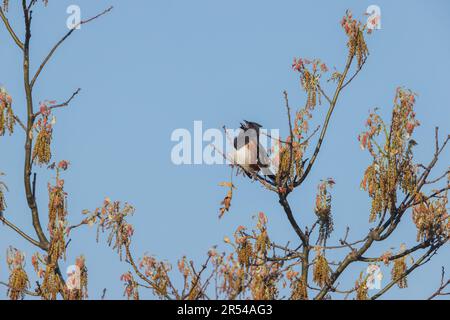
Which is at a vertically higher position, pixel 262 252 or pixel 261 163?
pixel 261 163

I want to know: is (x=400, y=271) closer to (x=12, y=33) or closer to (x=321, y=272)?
(x=321, y=272)

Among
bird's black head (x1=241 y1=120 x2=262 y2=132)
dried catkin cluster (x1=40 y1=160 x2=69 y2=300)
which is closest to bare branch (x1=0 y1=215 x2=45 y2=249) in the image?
dried catkin cluster (x1=40 y1=160 x2=69 y2=300)

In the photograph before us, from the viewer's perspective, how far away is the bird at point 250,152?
919 inches

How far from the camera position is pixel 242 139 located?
25000mm

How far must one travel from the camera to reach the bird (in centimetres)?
2334

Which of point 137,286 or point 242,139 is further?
point 242,139

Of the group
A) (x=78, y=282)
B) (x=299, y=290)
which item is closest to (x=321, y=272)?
(x=299, y=290)

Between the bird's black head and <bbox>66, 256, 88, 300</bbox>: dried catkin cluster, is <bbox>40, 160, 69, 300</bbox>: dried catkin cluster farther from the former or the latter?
the bird's black head
